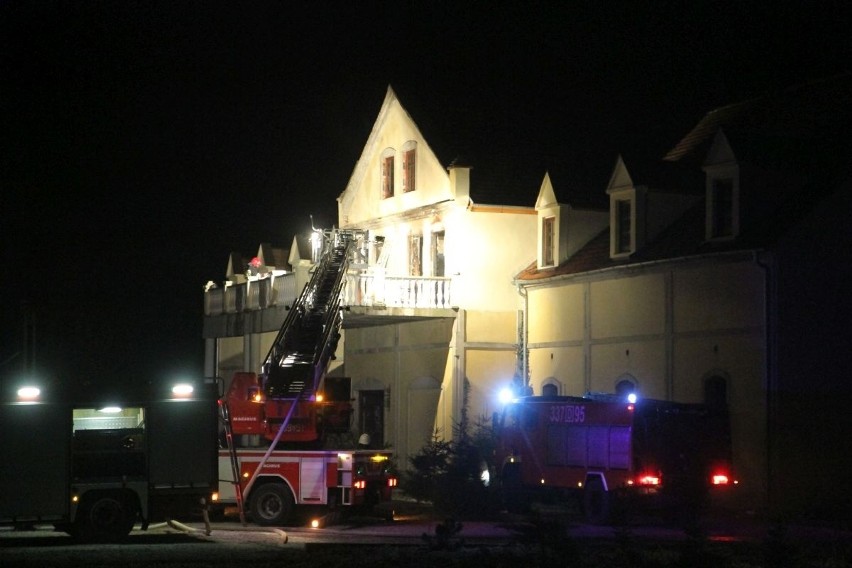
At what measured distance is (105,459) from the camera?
22.9m

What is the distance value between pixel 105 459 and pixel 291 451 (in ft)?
14.8

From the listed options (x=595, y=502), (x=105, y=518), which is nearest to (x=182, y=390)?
(x=105, y=518)

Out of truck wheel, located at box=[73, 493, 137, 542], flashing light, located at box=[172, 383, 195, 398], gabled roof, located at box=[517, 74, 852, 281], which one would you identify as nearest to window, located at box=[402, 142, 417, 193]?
gabled roof, located at box=[517, 74, 852, 281]

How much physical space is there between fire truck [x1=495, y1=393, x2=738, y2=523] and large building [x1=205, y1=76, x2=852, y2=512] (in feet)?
6.63

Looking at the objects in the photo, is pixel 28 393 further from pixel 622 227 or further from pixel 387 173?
pixel 387 173

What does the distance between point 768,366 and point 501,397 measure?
35.1ft

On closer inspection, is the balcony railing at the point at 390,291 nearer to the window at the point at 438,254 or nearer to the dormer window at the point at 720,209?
the window at the point at 438,254

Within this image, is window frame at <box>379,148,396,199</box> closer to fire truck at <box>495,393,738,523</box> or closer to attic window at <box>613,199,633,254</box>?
attic window at <box>613,199,633,254</box>

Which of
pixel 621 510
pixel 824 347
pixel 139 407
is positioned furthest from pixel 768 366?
pixel 139 407

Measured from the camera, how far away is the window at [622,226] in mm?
34188

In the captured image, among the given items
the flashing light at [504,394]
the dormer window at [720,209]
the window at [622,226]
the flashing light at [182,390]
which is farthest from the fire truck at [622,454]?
the flashing light at [182,390]

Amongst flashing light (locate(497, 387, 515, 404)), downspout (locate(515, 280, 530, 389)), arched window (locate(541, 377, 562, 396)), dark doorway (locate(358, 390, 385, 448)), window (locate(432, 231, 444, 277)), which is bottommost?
dark doorway (locate(358, 390, 385, 448))

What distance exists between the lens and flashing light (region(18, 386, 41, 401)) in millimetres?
22487

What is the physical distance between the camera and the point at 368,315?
37062mm
